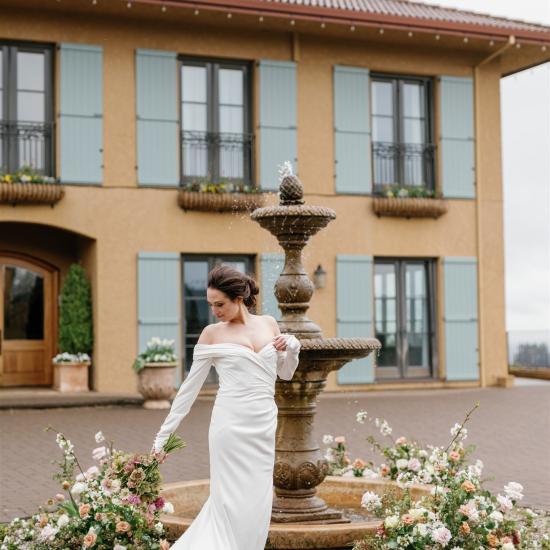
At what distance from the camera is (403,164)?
58.7 ft

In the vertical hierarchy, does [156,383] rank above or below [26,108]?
below

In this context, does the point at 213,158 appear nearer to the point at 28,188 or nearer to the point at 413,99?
the point at 28,188

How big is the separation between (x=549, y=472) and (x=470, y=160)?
1004cm

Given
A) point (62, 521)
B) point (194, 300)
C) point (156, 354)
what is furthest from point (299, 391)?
point (194, 300)

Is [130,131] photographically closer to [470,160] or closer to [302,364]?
[470,160]

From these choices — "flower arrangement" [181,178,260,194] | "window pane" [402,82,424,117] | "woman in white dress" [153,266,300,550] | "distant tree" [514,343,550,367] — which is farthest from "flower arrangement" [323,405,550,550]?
"distant tree" [514,343,550,367]

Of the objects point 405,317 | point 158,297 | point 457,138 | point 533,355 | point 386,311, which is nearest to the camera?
point 158,297

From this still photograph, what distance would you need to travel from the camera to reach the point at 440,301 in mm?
17875

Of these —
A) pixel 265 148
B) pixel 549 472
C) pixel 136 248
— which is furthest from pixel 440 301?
pixel 549 472

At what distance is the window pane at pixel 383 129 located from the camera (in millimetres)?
17859

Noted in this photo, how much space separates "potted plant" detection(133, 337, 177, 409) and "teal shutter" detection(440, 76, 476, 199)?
6534 millimetres

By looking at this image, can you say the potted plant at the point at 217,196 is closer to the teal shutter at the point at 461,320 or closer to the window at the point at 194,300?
the window at the point at 194,300

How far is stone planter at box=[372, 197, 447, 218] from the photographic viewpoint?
56.8 feet

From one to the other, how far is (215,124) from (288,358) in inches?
477
